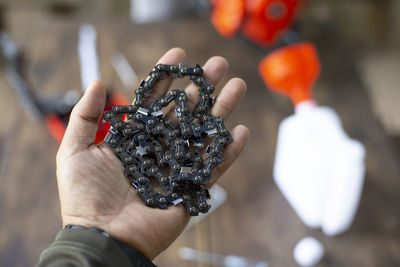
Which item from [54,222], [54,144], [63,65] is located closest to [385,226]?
[54,222]

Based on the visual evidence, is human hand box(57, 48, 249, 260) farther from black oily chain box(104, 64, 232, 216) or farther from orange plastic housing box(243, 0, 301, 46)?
orange plastic housing box(243, 0, 301, 46)

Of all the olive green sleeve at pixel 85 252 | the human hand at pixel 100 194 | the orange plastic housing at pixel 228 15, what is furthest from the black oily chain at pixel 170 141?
the orange plastic housing at pixel 228 15

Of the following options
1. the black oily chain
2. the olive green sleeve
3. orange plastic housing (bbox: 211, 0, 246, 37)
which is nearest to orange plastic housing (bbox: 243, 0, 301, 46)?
orange plastic housing (bbox: 211, 0, 246, 37)

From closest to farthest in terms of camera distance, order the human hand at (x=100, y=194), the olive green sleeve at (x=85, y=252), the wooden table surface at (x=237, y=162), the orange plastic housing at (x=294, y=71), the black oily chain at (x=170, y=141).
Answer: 1. the olive green sleeve at (x=85, y=252)
2. the human hand at (x=100, y=194)
3. the black oily chain at (x=170, y=141)
4. the wooden table surface at (x=237, y=162)
5. the orange plastic housing at (x=294, y=71)

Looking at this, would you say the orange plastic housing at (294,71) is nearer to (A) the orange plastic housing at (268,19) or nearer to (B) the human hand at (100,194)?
(A) the orange plastic housing at (268,19)

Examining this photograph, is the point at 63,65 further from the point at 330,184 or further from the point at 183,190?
the point at 330,184

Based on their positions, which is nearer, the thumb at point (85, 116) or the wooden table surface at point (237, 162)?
the thumb at point (85, 116)

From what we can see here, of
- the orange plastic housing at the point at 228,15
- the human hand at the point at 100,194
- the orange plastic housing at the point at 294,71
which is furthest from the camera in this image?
the orange plastic housing at the point at 228,15
